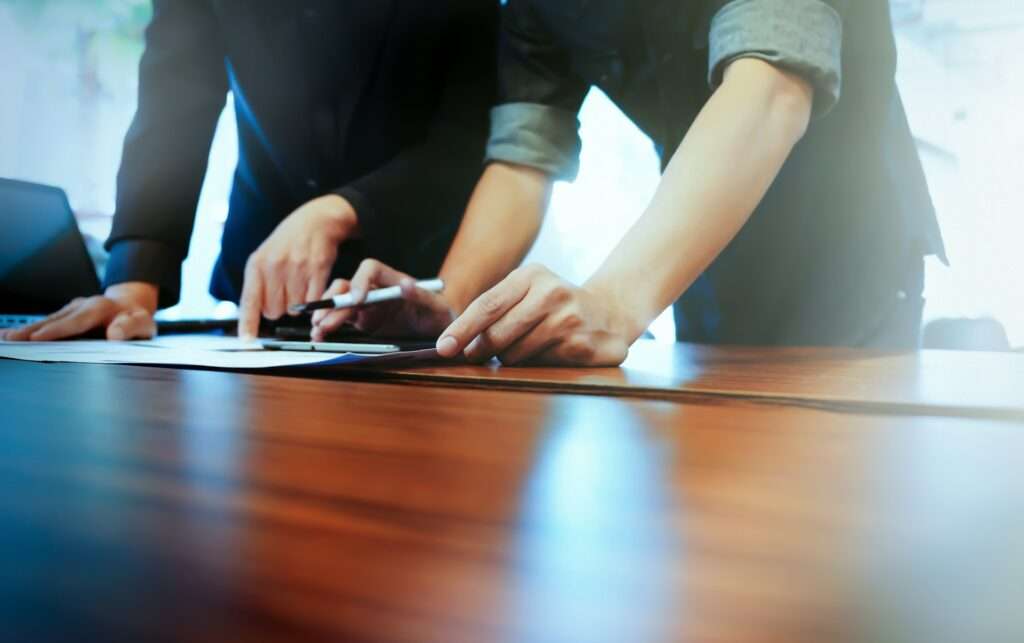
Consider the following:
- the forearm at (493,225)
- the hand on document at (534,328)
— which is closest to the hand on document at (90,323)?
the forearm at (493,225)

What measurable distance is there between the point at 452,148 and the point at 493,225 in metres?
0.27

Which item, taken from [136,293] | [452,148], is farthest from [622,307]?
[136,293]

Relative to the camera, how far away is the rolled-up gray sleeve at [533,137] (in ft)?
3.30

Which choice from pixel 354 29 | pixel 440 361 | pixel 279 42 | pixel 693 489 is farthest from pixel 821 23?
pixel 279 42

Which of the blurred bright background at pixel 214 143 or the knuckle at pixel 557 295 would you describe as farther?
the blurred bright background at pixel 214 143

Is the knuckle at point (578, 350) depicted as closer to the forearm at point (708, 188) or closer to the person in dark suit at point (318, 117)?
the forearm at point (708, 188)

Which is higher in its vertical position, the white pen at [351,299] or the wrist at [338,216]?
the wrist at [338,216]

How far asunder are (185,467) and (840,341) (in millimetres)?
1086

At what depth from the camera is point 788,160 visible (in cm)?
97

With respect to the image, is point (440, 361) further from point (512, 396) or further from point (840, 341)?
point (840, 341)

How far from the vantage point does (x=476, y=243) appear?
1.01 meters

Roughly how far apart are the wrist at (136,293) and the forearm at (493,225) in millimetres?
482

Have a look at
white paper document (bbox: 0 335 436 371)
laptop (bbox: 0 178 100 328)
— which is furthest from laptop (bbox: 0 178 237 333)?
white paper document (bbox: 0 335 436 371)

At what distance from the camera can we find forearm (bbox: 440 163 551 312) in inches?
39.4
